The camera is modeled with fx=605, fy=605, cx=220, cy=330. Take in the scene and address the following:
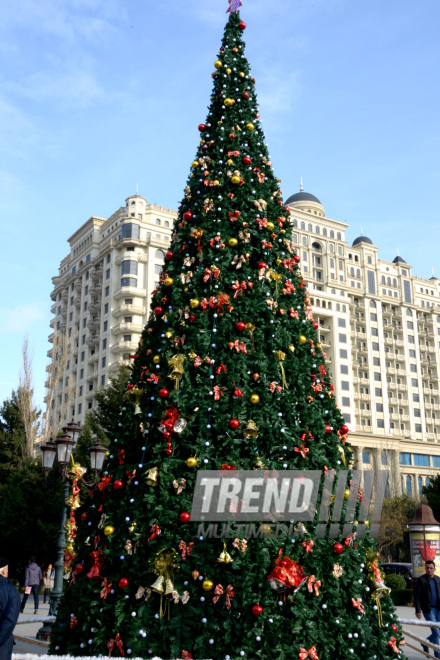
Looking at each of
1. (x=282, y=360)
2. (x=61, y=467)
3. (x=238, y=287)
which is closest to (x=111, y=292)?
(x=61, y=467)

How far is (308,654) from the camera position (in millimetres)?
5410

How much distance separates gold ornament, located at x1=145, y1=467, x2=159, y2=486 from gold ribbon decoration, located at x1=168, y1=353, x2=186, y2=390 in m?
0.87

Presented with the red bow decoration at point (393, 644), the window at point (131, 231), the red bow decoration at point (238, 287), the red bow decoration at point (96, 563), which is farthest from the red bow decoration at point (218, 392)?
the window at point (131, 231)

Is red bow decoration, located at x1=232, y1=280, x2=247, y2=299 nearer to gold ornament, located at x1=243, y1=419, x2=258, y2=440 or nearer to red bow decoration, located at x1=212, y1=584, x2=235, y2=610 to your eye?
gold ornament, located at x1=243, y1=419, x2=258, y2=440

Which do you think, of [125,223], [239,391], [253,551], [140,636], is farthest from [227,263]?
[125,223]

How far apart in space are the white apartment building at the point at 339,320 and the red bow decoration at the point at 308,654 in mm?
48571

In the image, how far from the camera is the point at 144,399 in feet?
21.0

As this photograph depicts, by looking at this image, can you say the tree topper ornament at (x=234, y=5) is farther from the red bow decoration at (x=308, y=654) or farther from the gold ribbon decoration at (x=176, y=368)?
the red bow decoration at (x=308, y=654)

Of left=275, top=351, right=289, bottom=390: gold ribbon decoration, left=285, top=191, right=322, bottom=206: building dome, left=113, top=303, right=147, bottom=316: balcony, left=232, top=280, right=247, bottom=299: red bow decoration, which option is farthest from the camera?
left=285, top=191, right=322, bottom=206: building dome

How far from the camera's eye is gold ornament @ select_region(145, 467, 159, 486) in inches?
224

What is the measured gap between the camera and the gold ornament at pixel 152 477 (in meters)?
5.70

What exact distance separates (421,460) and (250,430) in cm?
6690

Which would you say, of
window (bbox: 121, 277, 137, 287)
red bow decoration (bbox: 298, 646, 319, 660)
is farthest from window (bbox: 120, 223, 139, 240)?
red bow decoration (bbox: 298, 646, 319, 660)

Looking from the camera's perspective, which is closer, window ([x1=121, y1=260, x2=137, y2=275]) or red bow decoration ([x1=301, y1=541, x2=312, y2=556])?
red bow decoration ([x1=301, y1=541, x2=312, y2=556])
